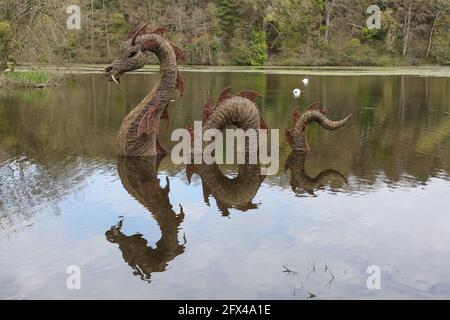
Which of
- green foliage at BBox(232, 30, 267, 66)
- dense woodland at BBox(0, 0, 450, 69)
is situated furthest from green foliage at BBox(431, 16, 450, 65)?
green foliage at BBox(232, 30, 267, 66)

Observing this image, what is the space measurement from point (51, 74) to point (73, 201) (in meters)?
22.0

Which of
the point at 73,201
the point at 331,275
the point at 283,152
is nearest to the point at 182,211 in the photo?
the point at 73,201

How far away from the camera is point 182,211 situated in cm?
824

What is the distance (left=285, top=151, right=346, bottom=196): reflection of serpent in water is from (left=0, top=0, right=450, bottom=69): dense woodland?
3991 cm

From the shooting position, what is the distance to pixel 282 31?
2104 inches

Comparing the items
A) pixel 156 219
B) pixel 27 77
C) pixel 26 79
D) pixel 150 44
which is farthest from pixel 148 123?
pixel 27 77

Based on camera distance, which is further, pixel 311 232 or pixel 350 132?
pixel 350 132

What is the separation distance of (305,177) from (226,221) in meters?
2.96

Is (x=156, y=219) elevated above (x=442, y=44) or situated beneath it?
situated beneath

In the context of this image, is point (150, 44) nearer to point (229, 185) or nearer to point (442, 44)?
point (229, 185)

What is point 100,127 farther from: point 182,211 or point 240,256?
point 240,256

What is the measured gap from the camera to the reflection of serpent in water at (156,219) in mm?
6430

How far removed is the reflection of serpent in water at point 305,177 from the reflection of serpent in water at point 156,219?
2.24 metres

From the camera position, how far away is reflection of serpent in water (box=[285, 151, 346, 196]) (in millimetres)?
9664
